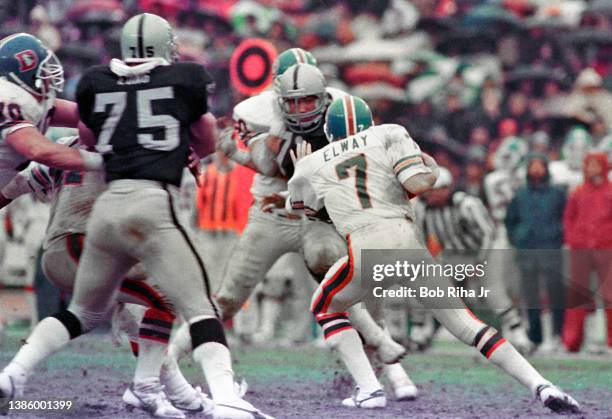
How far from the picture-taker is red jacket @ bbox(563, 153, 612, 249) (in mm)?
11734

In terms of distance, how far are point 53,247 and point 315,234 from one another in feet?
6.14

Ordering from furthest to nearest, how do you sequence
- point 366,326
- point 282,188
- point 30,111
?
1. point 282,188
2. point 366,326
3. point 30,111

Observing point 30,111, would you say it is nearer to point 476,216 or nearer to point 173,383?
point 173,383

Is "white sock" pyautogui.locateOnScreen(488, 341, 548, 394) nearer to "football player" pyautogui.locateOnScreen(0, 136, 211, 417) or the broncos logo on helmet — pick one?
the broncos logo on helmet

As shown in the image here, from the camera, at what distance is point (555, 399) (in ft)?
21.5

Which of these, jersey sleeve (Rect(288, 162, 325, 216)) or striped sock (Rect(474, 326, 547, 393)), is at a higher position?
jersey sleeve (Rect(288, 162, 325, 216))

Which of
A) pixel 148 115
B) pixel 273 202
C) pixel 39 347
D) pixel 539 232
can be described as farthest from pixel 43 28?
pixel 39 347

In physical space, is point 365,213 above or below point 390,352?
above

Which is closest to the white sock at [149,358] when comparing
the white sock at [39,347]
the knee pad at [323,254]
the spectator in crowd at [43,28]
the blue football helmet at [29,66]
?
the white sock at [39,347]

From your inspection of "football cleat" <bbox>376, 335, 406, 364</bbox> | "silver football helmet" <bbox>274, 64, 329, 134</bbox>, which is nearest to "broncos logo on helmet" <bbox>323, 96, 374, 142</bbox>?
"silver football helmet" <bbox>274, 64, 329, 134</bbox>

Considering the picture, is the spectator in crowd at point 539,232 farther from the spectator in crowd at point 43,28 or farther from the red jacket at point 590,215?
the spectator in crowd at point 43,28

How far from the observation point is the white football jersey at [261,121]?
848 cm

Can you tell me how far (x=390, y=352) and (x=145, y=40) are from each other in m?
2.47

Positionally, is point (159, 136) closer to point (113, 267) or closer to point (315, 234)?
point (113, 267)
